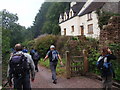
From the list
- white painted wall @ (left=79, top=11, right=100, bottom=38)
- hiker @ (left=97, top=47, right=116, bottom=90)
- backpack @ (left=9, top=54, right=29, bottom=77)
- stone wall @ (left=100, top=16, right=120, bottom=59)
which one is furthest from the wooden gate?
white painted wall @ (left=79, top=11, right=100, bottom=38)

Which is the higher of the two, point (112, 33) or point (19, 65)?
point (112, 33)

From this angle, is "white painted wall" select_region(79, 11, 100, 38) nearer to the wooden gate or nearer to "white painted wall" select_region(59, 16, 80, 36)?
"white painted wall" select_region(59, 16, 80, 36)

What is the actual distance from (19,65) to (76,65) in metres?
5.39

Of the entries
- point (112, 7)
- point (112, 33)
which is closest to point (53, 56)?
point (112, 33)

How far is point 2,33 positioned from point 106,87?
577 cm

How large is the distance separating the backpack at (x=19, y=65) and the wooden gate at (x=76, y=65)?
4.80 m

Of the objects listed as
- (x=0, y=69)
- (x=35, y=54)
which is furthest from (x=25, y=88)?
(x=35, y=54)

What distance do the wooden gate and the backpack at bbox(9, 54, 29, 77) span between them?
4.80 metres

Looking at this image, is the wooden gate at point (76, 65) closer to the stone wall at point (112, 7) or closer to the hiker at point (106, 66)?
the hiker at point (106, 66)

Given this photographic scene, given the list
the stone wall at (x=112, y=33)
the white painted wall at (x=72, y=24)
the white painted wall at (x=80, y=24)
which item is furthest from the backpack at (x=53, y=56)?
the white painted wall at (x=72, y=24)

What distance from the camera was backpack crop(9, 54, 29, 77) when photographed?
523 cm

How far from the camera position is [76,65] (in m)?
10.2

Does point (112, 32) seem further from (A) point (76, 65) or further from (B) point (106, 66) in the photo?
(B) point (106, 66)

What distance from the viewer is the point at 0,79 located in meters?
7.91
